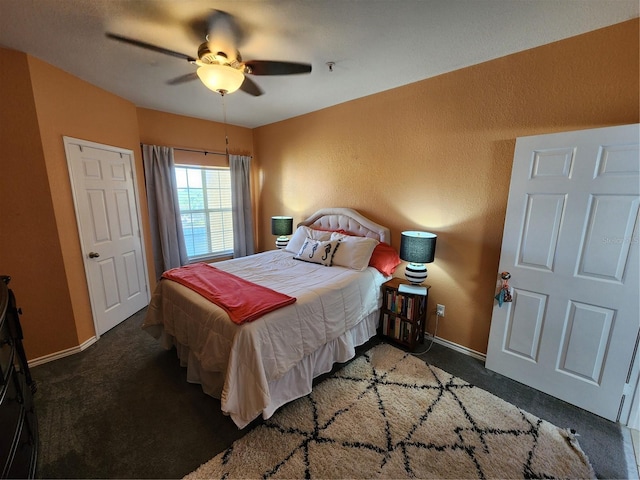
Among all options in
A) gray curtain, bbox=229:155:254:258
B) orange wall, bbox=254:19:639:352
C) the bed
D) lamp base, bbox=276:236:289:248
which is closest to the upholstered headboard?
the bed

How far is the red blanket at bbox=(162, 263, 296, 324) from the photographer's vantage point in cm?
173

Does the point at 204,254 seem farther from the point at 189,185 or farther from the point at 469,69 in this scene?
the point at 469,69

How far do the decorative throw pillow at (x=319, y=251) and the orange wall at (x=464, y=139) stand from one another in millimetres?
659

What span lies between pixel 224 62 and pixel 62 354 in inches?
116

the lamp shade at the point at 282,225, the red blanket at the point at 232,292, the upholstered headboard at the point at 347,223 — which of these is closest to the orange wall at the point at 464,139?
the upholstered headboard at the point at 347,223

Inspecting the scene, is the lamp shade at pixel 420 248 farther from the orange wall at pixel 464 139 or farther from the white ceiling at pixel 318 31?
the white ceiling at pixel 318 31

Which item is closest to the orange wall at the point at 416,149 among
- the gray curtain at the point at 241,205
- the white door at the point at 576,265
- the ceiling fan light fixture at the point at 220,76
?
the white door at the point at 576,265

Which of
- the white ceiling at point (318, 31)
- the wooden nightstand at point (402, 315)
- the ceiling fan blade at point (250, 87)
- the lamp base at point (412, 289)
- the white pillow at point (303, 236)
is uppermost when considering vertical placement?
the white ceiling at point (318, 31)

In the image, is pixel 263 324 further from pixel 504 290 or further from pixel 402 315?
pixel 504 290

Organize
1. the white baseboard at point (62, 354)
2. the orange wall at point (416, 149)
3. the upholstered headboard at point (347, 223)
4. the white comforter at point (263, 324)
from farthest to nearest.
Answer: the upholstered headboard at point (347, 223)
the white baseboard at point (62, 354)
the orange wall at point (416, 149)
the white comforter at point (263, 324)

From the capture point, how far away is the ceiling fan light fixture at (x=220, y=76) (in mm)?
1685

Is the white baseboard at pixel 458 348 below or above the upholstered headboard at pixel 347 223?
below

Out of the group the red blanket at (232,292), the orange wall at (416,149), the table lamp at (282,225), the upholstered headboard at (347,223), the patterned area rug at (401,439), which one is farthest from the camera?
the table lamp at (282,225)

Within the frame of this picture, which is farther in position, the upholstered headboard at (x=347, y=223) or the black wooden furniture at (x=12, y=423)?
the upholstered headboard at (x=347, y=223)
